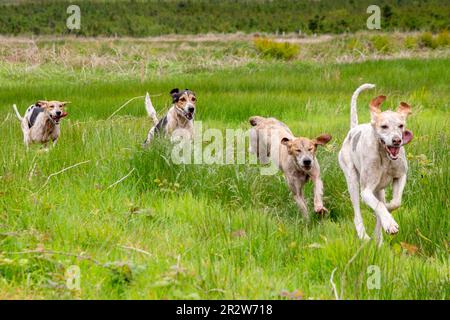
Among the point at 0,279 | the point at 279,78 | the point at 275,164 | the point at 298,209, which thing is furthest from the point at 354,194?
the point at 279,78

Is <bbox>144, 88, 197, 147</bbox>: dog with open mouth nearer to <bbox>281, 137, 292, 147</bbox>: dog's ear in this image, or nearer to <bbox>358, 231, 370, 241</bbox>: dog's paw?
<bbox>281, 137, 292, 147</bbox>: dog's ear

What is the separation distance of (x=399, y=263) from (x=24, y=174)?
4.08 m

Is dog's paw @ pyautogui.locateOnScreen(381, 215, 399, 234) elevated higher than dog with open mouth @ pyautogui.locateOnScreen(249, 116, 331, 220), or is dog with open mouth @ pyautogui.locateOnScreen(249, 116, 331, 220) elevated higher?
dog with open mouth @ pyautogui.locateOnScreen(249, 116, 331, 220)

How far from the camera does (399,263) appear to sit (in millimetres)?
Answer: 5852

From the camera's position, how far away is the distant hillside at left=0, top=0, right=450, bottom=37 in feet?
174

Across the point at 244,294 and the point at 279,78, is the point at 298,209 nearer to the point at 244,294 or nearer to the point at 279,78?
the point at 244,294

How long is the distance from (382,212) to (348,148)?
4.25 feet

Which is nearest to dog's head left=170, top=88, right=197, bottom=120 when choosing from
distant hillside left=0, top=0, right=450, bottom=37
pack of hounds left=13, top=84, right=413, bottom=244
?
pack of hounds left=13, top=84, right=413, bottom=244

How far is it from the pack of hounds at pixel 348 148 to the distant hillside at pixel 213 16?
40.7 meters

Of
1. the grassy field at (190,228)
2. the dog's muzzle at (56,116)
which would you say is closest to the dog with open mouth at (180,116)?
the grassy field at (190,228)

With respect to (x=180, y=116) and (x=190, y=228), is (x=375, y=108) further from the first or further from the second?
(x=180, y=116)

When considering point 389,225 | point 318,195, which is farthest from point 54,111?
point 389,225

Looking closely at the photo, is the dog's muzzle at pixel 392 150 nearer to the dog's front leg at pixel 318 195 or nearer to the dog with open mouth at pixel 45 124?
the dog's front leg at pixel 318 195
